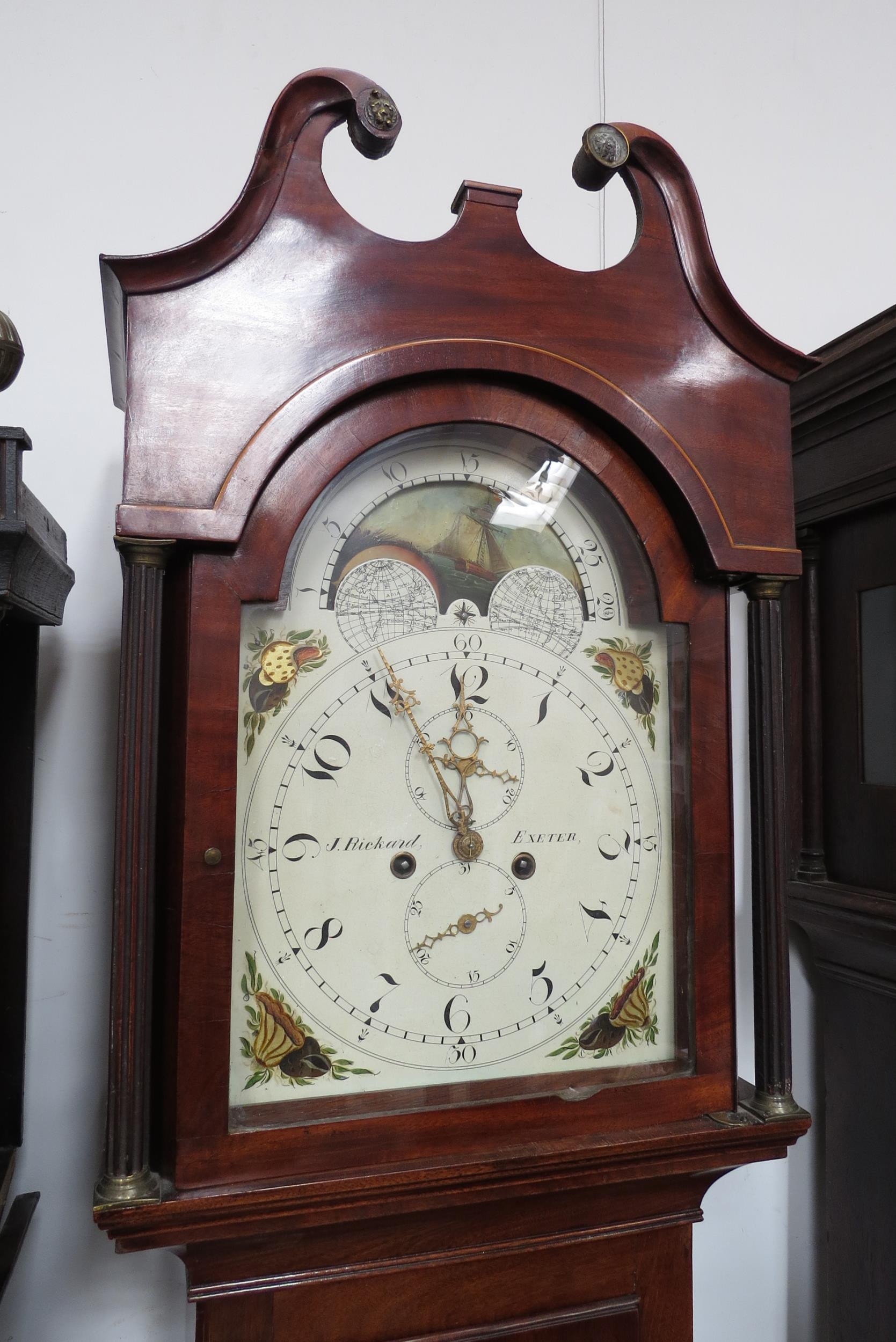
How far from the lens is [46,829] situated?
117 centimetres

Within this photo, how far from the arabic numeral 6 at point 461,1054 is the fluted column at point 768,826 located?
0.26m

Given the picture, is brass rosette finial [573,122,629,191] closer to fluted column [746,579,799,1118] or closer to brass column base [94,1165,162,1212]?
fluted column [746,579,799,1118]

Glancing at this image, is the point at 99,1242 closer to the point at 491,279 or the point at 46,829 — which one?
the point at 46,829

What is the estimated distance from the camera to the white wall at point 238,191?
1163 millimetres

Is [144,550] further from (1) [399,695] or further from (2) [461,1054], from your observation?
(2) [461,1054]

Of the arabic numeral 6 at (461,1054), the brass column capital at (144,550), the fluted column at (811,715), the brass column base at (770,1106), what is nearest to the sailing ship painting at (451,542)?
the brass column capital at (144,550)

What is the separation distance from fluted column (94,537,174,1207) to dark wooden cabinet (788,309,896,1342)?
849 millimetres

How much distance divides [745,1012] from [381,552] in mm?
967

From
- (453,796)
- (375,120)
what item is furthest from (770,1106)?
(375,120)

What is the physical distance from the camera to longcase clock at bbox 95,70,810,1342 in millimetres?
793

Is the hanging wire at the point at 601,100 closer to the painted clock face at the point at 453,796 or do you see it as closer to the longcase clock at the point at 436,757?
the longcase clock at the point at 436,757

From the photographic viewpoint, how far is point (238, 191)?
49.6 inches

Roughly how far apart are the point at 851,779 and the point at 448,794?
682 millimetres

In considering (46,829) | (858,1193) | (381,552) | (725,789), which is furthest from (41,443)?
(858,1193)
